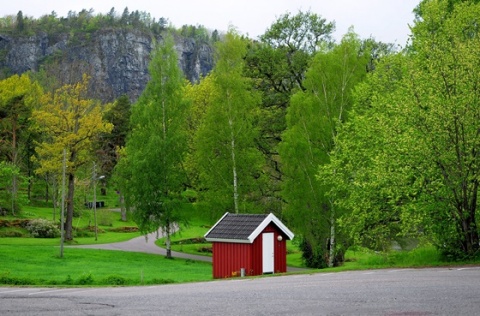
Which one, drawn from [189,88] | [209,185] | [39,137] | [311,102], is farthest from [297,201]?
[39,137]

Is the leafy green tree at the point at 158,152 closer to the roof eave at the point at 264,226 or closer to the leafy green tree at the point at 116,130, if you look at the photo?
the roof eave at the point at 264,226

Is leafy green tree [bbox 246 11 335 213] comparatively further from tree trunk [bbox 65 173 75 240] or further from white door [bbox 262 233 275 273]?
tree trunk [bbox 65 173 75 240]

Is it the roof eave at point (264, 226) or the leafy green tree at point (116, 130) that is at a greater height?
the leafy green tree at point (116, 130)

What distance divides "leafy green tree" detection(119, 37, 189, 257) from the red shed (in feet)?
43.9

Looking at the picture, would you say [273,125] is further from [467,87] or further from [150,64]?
[467,87]

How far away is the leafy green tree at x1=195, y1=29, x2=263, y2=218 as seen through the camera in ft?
140

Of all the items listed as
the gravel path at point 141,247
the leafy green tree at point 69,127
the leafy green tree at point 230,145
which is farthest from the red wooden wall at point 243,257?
the leafy green tree at point 69,127

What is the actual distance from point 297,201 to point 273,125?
1069 cm

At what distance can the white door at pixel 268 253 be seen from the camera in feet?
108

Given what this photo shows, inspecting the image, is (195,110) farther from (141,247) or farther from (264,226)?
(264,226)

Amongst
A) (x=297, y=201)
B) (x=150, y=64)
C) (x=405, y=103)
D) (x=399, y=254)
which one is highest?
(x=150, y=64)

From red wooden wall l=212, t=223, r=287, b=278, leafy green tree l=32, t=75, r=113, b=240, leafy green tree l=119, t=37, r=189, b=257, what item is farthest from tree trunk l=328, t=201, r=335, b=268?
leafy green tree l=32, t=75, r=113, b=240

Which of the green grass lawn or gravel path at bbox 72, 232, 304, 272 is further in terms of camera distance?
gravel path at bbox 72, 232, 304, 272

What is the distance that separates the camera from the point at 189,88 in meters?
63.3
